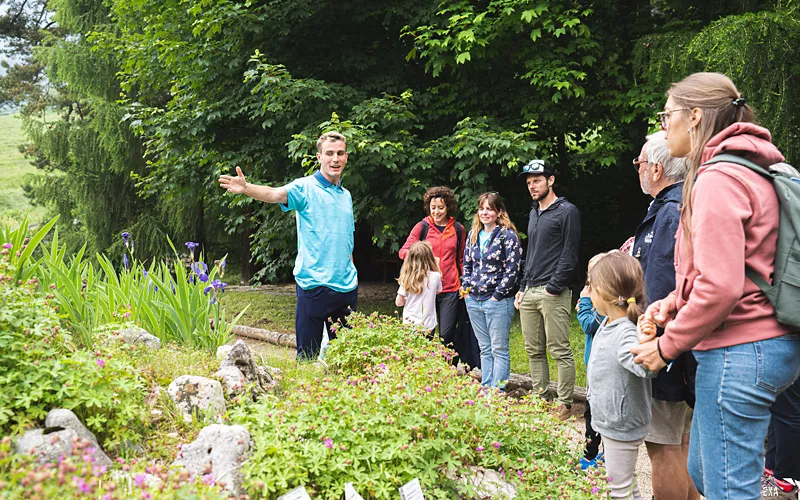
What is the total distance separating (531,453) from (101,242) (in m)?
16.5

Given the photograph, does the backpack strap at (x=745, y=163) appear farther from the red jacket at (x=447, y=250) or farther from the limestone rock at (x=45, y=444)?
the red jacket at (x=447, y=250)

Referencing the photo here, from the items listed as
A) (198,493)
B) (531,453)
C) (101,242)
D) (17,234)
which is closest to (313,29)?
(17,234)

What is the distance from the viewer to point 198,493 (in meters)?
1.80

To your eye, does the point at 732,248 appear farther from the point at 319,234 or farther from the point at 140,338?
the point at 140,338

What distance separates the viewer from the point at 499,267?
522 centimetres

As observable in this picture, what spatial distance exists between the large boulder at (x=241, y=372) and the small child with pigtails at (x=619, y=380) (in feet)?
5.49

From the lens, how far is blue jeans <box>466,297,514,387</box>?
523 centimetres

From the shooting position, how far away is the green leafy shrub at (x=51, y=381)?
2312 millimetres

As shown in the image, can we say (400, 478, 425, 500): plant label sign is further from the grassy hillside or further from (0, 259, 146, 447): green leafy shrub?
the grassy hillside

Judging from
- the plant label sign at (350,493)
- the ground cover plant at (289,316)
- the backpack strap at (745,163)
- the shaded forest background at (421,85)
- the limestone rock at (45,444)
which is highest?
the shaded forest background at (421,85)

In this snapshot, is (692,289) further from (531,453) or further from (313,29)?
(313,29)

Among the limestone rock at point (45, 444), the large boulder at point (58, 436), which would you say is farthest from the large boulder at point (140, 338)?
the limestone rock at point (45, 444)

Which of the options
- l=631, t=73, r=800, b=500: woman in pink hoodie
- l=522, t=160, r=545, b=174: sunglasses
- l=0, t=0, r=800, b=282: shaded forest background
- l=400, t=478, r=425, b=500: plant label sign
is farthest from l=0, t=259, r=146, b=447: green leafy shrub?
l=0, t=0, r=800, b=282: shaded forest background

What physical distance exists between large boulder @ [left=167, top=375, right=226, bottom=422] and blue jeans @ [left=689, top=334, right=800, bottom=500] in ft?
6.76
